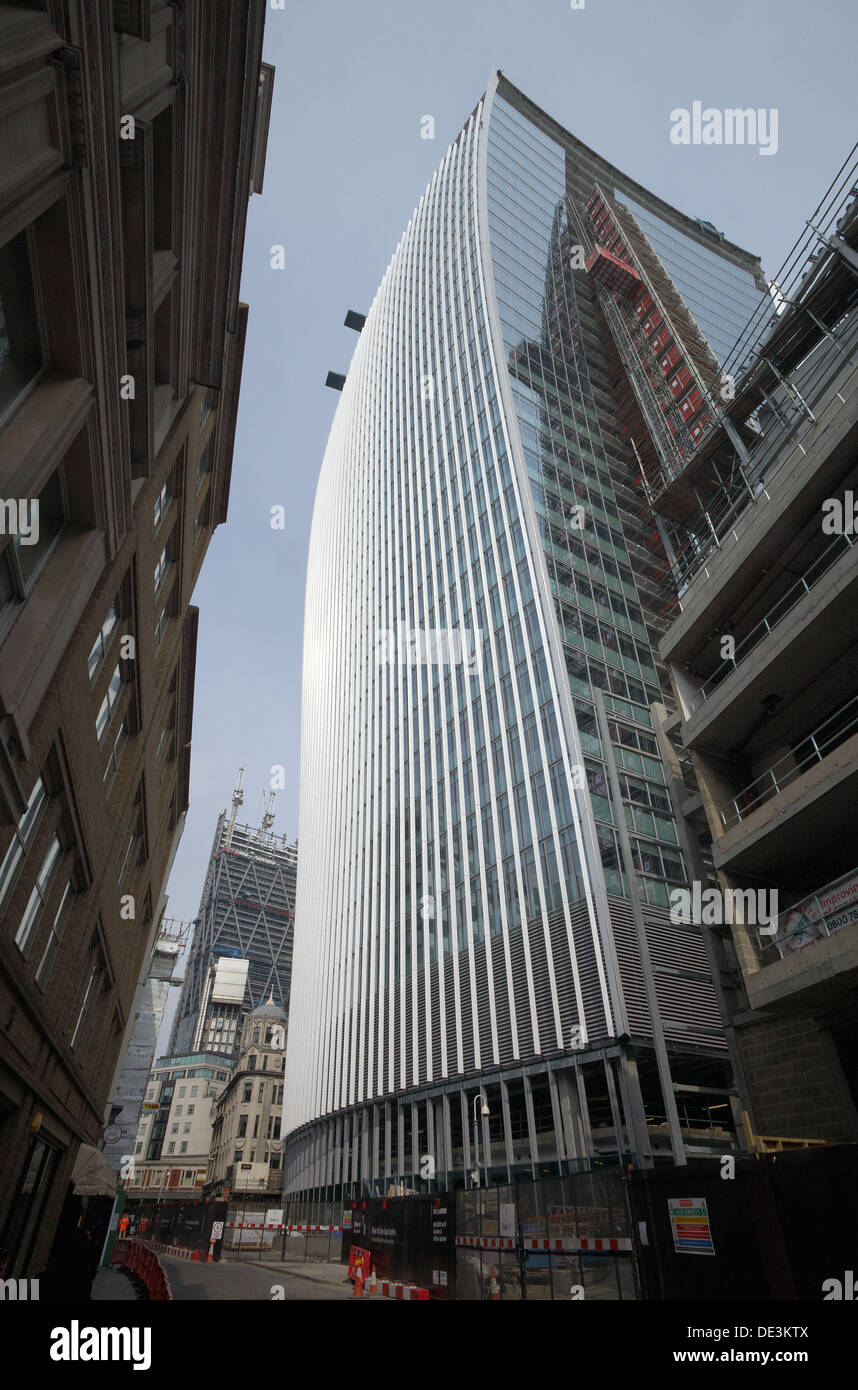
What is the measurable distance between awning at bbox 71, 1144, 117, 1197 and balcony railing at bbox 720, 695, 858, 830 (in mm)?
19134

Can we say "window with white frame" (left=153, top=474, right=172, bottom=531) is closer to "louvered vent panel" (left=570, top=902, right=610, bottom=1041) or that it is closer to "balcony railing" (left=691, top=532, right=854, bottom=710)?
"balcony railing" (left=691, top=532, right=854, bottom=710)

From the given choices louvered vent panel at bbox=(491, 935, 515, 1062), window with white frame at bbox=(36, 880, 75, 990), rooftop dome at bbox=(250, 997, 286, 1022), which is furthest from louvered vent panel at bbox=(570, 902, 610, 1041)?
rooftop dome at bbox=(250, 997, 286, 1022)

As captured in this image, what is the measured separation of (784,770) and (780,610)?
4472mm

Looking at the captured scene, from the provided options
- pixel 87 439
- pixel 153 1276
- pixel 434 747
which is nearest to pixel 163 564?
pixel 87 439

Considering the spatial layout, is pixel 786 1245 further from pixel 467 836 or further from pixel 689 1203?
pixel 467 836

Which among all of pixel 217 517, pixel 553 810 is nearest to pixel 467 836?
pixel 553 810

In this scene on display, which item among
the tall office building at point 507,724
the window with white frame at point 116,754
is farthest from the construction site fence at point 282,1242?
the window with white frame at point 116,754

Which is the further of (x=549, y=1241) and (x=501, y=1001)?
(x=501, y=1001)

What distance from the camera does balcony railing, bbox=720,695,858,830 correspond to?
57.5 feet

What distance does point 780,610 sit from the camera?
19828 millimetres

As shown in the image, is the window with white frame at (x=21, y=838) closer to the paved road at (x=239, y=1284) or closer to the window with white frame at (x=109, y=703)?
the window with white frame at (x=109, y=703)

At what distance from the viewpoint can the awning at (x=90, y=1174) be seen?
18406mm

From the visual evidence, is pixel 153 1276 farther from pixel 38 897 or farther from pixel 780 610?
pixel 780 610

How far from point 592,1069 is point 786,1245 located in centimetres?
2152
